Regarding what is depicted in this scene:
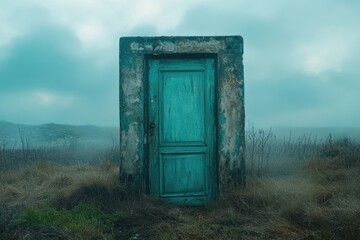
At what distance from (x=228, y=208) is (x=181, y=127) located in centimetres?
145

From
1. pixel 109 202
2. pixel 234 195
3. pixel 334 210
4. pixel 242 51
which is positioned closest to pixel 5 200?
pixel 109 202

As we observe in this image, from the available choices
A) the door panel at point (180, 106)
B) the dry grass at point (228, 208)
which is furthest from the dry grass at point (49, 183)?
the door panel at point (180, 106)

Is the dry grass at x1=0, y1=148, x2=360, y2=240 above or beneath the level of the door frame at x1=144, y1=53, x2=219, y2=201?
beneath

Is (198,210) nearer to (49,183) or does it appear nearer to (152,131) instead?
(152,131)

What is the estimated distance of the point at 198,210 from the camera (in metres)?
5.68

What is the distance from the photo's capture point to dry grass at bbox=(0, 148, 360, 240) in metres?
4.19

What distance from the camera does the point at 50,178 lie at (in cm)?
742

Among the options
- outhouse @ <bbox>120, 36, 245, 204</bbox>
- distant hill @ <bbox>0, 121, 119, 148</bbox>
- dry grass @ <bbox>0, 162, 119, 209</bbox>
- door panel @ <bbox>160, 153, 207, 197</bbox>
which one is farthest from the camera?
distant hill @ <bbox>0, 121, 119, 148</bbox>

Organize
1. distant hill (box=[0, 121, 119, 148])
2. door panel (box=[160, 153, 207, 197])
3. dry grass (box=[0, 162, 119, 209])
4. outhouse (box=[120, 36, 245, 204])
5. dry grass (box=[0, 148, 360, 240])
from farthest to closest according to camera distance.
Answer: distant hill (box=[0, 121, 119, 148]), door panel (box=[160, 153, 207, 197]), outhouse (box=[120, 36, 245, 204]), dry grass (box=[0, 162, 119, 209]), dry grass (box=[0, 148, 360, 240])

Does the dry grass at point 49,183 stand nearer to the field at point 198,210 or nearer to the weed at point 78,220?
the field at point 198,210

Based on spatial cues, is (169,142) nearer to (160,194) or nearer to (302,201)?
(160,194)

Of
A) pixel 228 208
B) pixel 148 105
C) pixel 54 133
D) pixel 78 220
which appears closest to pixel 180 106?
pixel 148 105

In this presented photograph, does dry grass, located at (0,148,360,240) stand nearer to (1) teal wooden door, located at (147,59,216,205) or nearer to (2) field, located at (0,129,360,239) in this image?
(2) field, located at (0,129,360,239)

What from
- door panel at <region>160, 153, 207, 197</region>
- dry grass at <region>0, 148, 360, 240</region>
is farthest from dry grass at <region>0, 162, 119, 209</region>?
door panel at <region>160, 153, 207, 197</region>
